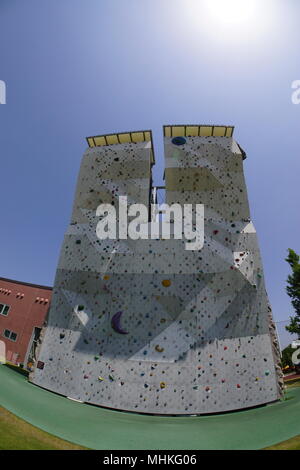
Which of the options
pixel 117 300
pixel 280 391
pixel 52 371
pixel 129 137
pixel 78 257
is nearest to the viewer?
pixel 280 391

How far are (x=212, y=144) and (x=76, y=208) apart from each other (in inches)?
487

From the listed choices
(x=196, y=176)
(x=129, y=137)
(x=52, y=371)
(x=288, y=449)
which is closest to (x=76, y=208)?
(x=129, y=137)

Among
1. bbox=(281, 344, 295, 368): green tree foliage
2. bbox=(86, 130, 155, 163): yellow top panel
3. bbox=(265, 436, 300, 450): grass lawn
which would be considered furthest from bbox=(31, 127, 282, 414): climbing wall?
bbox=(281, 344, 295, 368): green tree foliage

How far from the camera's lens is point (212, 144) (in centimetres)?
1603

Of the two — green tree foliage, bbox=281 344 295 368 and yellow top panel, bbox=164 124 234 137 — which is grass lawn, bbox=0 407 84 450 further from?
green tree foliage, bbox=281 344 295 368

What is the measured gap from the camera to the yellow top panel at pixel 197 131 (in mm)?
16469

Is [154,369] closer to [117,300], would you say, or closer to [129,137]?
[117,300]

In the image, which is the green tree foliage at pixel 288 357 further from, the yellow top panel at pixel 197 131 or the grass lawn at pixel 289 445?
the yellow top panel at pixel 197 131

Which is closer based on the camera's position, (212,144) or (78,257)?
(78,257)

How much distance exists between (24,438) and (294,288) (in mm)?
20523

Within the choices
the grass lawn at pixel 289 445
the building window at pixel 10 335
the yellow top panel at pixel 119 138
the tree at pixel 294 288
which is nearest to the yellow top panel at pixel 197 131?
the yellow top panel at pixel 119 138

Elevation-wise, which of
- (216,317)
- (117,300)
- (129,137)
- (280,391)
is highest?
(129,137)

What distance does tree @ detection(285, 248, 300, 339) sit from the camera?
1656 centimetres

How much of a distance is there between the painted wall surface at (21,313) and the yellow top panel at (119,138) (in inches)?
580
